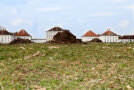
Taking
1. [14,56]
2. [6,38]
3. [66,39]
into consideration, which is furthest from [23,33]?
[14,56]

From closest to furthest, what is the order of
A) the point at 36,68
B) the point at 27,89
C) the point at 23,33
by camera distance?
the point at 27,89 < the point at 36,68 < the point at 23,33

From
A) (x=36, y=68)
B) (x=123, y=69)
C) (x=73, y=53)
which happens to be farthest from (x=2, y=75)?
(x=73, y=53)

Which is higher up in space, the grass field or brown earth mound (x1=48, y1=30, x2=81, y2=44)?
brown earth mound (x1=48, y1=30, x2=81, y2=44)

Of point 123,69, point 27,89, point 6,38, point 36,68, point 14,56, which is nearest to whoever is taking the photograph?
point 27,89

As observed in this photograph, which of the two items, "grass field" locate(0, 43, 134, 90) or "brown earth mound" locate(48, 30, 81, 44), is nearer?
"grass field" locate(0, 43, 134, 90)

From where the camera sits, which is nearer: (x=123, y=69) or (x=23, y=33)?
(x=123, y=69)

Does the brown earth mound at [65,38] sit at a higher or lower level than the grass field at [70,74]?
higher

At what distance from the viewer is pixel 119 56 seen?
12289 millimetres

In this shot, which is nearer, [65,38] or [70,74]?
[70,74]

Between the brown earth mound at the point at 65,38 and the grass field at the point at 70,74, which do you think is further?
the brown earth mound at the point at 65,38

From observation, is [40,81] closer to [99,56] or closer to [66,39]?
[99,56]

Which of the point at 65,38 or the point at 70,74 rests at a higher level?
the point at 65,38

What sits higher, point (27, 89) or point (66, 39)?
point (66, 39)

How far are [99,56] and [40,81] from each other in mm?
4897
